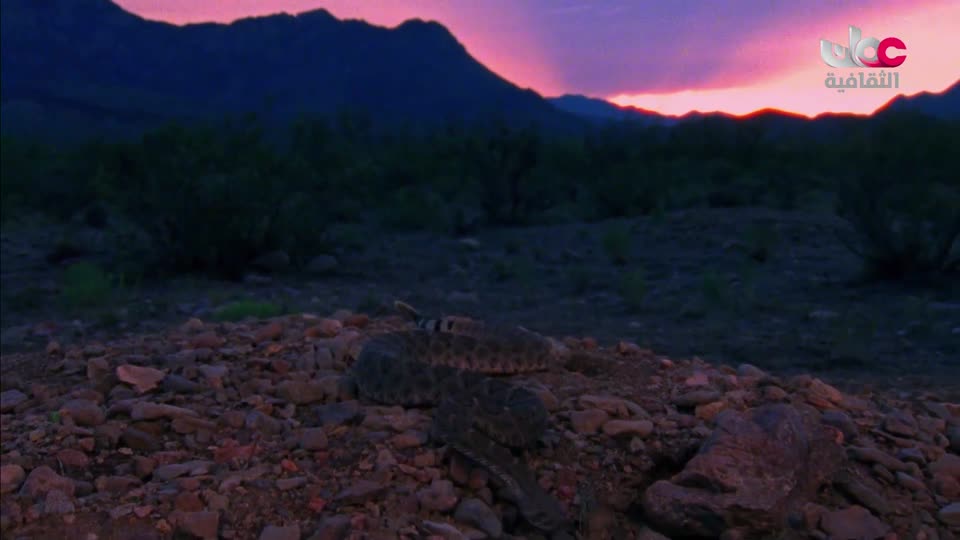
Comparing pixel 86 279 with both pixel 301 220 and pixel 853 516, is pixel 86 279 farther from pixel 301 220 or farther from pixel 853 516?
pixel 853 516

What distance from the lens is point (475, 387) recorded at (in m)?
5.52

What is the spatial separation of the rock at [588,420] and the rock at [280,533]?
67.7 inches

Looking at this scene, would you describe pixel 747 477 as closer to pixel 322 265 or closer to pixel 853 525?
pixel 853 525

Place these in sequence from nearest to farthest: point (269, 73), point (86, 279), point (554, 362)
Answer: point (554, 362) < point (86, 279) < point (269, 73)

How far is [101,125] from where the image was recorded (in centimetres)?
5869

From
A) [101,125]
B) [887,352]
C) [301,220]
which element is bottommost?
[887,352]

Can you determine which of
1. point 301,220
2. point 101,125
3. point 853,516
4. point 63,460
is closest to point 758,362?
point 853,516

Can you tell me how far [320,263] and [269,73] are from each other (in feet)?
226

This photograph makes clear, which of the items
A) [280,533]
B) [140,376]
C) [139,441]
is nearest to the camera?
[280,533]

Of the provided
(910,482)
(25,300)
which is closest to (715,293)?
(910,482)

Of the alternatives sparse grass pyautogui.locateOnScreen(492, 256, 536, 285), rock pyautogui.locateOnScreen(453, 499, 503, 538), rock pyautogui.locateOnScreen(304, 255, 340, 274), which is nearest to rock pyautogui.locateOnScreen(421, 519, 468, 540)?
rock pyautogui.locateOnScreen(453, 499, 503, 538)

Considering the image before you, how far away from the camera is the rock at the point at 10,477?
Answer: 16.2 ft

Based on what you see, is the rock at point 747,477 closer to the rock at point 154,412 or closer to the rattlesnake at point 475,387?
the rattlesnake at point 475,387

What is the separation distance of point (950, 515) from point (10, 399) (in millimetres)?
5392
